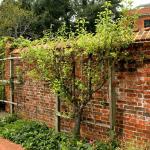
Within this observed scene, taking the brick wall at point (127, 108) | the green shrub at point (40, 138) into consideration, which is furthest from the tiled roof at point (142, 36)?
the green shrub at point (40, 138)

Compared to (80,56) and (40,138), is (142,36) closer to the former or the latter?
(80,56)

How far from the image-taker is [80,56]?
7.36 m

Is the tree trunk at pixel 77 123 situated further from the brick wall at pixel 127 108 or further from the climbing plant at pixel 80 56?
the brick wall at pixel 127 108

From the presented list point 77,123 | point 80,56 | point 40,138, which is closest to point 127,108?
point 77,123

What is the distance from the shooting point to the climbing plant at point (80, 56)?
6406mm

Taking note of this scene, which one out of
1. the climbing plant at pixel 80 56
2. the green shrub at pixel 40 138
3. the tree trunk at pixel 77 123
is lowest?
the green shrub at pixel 40 138

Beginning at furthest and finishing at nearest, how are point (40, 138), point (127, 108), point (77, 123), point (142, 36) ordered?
1. point (40, 138)
2. point (77, 123)
3. point (127, 108)
4. point (142, 36)

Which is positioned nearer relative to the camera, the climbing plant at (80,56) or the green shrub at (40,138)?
the climbing plant at (80,56)

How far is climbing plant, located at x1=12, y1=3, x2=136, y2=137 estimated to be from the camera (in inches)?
252

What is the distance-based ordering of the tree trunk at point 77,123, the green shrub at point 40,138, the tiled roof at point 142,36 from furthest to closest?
the tree trunk at point 77,123 → the green shrub at point 40,138 → the tiled roof at point 142,36

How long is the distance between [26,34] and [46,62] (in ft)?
83.5

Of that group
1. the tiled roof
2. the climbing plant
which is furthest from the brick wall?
the climbing plant

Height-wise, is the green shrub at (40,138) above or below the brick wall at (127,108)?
below

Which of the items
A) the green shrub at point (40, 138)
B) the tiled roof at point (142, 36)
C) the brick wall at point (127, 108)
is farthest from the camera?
the green shrub at point (40, 138)
